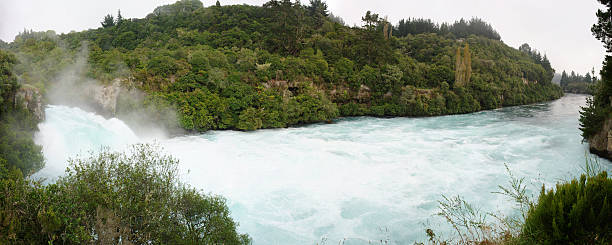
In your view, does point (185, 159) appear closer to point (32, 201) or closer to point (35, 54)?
point (32, 201)

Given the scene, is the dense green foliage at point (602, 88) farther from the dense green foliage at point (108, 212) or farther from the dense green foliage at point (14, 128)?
the dense green foliage at point (14, 128)

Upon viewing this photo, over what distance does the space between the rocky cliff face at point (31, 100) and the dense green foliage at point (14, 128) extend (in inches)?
7.3

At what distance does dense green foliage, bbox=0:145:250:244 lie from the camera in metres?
5.28

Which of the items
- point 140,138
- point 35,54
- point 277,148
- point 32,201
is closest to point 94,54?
point 35,54

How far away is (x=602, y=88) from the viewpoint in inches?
657

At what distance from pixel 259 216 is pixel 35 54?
924 inches

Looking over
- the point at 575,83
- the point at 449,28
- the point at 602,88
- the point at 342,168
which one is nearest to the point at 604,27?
the point at 602,88

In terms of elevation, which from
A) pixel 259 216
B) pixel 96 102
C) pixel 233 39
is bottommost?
pixel 259 216

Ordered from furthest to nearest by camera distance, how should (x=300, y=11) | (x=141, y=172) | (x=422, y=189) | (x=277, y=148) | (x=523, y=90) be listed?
1. (x=523, y=90)
2. (x=300, y=11)
3. (x=277, y=148)
4. (x=422, y=189)
5. (x=141, y=172)

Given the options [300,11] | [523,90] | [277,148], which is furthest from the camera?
[523,90]

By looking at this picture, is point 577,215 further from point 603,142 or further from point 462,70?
point 462,70

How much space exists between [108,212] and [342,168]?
12287 mm

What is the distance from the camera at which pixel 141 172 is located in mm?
8336

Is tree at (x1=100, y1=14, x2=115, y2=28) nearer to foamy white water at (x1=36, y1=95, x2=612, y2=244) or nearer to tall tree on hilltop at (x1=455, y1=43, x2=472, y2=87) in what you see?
foamy white water at (x1=36, y1=95, x2=612, y2=244)
